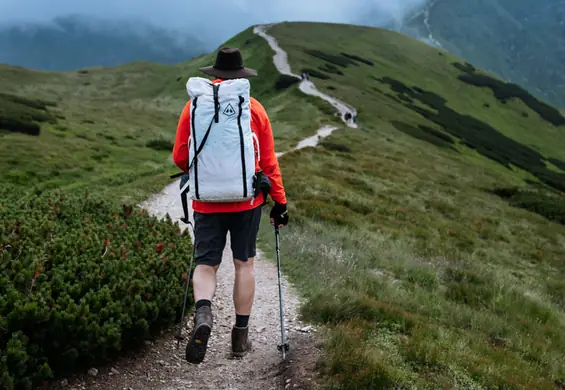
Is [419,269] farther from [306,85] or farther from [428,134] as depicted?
[306,85]

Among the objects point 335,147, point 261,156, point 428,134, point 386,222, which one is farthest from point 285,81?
point 261,156

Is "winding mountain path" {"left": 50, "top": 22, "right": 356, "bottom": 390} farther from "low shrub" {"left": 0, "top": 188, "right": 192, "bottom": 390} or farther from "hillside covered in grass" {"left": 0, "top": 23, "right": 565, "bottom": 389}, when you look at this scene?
"hillside covered in grass" {"left": 0, "top": 23, "right": 565, "bottom": 389}

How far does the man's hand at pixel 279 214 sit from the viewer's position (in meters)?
5.28

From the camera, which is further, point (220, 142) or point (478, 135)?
point (478, 135)

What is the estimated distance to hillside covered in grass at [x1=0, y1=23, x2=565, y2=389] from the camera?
18.9ft

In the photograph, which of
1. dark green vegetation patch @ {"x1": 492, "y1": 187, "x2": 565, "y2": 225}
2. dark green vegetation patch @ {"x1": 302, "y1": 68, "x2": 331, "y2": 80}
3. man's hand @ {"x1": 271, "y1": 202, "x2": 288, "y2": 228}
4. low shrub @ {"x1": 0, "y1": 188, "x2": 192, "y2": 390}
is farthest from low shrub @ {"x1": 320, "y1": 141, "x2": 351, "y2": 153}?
dark green vegetation patch @ {"x1": 302, "y1": 68, "x2": 331, "y2": 80}

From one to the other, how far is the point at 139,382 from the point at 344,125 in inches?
1584

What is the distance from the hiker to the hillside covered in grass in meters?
1.18

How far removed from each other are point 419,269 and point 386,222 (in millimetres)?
6208

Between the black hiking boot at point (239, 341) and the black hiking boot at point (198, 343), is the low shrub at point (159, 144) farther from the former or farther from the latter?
the black hiking boot at point (198, 343)

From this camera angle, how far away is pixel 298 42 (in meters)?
92.1

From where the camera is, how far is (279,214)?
17.6ft

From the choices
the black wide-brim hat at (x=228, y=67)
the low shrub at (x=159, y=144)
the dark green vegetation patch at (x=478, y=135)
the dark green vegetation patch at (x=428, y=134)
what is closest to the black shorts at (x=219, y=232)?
the black wide-brim hat at (x=228, y=67)

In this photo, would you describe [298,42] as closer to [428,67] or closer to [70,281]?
[428,67]
